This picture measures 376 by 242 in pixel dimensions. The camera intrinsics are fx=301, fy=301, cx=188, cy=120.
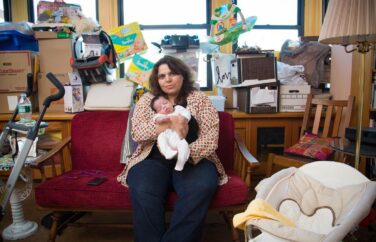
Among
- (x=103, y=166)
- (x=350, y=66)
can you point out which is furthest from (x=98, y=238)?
(x=350, y=66)

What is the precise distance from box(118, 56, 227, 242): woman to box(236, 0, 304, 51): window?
1815mm

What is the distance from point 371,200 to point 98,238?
5.18ft

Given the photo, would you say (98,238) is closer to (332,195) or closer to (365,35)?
(332,195)

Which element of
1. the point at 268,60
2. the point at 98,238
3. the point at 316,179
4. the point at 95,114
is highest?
the point at 268,60

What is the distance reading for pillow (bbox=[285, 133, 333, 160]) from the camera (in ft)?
7.36

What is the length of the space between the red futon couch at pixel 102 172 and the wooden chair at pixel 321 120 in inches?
16.3

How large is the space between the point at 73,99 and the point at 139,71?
64cm

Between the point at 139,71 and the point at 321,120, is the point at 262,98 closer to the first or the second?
the point at 321,120

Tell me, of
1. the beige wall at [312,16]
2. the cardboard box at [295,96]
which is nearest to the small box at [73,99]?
the cardboard box at [295,96]

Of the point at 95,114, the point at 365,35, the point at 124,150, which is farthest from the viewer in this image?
the point at 95,114

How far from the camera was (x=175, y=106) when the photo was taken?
1838 mm

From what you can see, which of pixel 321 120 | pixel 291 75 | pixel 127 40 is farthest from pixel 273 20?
pixel 127 40

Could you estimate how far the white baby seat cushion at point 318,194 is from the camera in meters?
1.25

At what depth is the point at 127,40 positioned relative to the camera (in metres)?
2.87
